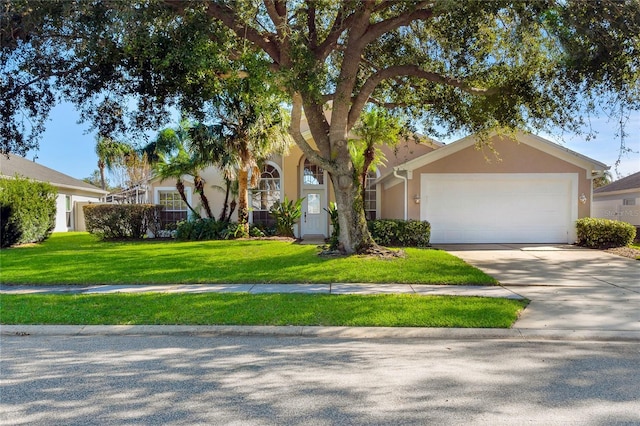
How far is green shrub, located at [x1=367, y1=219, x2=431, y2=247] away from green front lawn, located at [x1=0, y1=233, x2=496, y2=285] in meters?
2.11

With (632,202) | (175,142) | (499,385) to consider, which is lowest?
(499,385)

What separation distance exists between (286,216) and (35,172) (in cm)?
1655

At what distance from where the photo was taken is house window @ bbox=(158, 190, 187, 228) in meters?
20.2

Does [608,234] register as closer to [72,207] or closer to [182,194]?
[182,194]

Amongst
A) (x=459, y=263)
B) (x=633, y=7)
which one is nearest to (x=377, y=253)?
(x=459, y=263)

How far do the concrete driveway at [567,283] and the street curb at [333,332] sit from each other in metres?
0.25

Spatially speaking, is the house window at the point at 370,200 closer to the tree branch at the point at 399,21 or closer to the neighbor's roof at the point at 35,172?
the tree branch at the point at 399,21

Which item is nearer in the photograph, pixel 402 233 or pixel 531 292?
pixel 531 292

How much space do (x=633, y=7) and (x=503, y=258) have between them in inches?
263

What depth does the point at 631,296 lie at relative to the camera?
24.6 ft

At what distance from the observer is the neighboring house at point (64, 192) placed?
23.8 meters

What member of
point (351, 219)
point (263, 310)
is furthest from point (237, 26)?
point (263, 310)

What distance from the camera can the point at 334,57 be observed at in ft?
43.6

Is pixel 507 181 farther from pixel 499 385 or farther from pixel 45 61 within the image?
pixel 45 61
